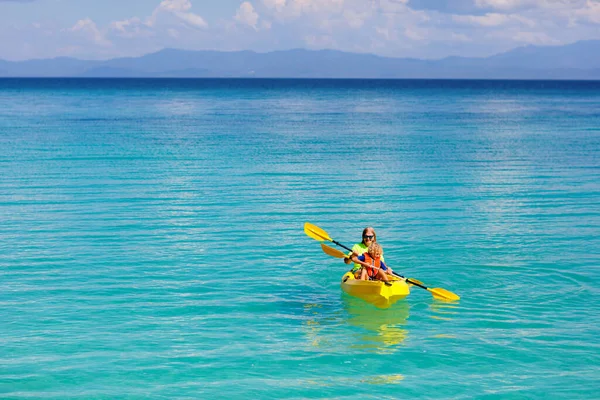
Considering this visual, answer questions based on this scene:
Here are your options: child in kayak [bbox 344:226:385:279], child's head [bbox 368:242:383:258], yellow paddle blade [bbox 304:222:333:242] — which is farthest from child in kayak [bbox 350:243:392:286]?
yellow paddle blade [bbox 304:222:333:242]

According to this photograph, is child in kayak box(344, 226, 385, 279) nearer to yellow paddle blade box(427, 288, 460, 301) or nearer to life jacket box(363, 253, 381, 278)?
life jacket box(363, 253, 381, 278)

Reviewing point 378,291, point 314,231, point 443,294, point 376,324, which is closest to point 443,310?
point 443,294

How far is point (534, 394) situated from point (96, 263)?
399 inches

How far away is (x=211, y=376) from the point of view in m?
11.2

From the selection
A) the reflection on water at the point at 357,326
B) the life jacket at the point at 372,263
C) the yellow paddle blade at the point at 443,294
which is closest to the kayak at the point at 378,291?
the reflection on water at the point at 357,326

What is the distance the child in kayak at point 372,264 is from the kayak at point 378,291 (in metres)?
0.18

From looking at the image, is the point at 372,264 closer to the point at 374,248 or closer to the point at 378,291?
the point at 374,248

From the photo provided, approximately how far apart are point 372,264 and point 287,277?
8.03 ft

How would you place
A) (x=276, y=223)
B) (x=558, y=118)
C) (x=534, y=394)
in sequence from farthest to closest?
1. (x=558, y=118)
2. (x=276, y=223)
3. (x=534, y=394)

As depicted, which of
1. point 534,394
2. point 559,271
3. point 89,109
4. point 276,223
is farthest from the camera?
point 89,109

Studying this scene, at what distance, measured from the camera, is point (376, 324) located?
44.0ft

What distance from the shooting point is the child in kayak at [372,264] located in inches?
563

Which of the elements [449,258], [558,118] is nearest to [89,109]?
[558,118]

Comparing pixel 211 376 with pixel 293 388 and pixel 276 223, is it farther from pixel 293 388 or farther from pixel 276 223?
pixel 276 223
